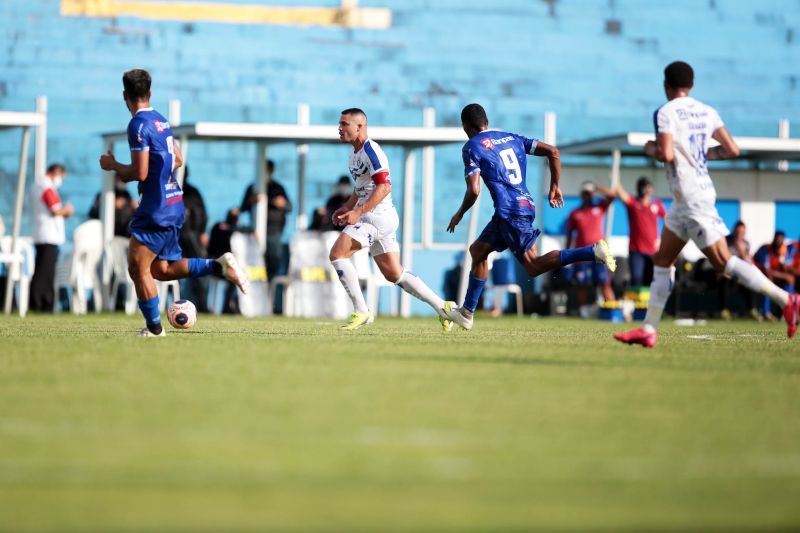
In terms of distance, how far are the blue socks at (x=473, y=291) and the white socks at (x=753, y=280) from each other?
126 inches

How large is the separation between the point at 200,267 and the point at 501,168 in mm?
2975

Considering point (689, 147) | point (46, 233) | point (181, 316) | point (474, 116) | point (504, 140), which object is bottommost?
point (181, 316)

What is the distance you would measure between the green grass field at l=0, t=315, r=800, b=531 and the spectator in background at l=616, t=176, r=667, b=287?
11.8 meters

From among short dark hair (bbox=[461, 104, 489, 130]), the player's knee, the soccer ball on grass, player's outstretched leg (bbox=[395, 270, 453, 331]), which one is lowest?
the soccer ball on grass

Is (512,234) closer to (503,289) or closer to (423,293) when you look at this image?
(423,293)

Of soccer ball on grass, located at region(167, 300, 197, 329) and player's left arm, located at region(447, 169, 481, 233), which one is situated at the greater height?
player's left arm, located at region(447, 169, 481, 233)

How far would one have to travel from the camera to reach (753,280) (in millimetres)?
Result: 10750

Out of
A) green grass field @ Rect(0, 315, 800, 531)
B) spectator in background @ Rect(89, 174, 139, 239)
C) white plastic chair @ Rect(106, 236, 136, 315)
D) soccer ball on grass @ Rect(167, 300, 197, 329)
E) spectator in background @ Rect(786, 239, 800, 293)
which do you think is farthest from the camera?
spectator in background @ Rect(786, 239, 800, 293)

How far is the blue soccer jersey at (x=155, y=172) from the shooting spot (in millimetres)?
11539

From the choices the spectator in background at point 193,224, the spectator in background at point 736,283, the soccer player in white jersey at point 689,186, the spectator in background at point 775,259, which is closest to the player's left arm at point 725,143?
the soccer player in white jersey at point 689,186

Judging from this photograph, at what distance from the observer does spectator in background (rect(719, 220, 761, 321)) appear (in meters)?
23.1

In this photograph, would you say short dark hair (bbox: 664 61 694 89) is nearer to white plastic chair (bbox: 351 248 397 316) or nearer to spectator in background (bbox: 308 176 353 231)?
white plastic chair (bbox: 351 248 397 316)

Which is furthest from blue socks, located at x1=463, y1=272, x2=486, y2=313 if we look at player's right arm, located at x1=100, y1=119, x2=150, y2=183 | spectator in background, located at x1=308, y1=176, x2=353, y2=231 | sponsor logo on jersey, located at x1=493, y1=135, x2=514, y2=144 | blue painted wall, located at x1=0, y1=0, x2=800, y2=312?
blue painted wall, located at x1=0, y1=0, x2=800, y2=312

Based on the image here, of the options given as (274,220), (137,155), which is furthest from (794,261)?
(137,155)
